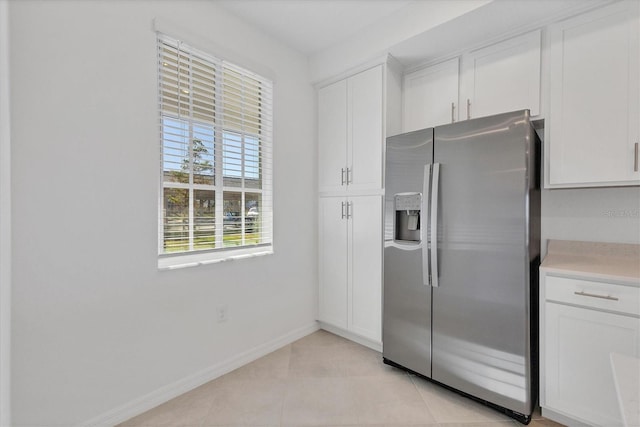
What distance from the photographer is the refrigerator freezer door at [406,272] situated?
1994mm

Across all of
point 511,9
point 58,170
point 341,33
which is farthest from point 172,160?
point 511,9

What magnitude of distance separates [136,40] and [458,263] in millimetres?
2368

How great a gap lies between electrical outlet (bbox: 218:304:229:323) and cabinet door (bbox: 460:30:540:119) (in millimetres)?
2304

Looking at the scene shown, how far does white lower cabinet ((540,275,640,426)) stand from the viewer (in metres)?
1.43

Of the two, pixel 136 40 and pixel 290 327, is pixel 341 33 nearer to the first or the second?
pixel 136 40

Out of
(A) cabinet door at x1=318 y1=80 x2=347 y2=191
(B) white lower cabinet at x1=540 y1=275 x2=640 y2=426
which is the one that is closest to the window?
(A) cabinet door at x1=318 y1=80 x2=347 y2=191

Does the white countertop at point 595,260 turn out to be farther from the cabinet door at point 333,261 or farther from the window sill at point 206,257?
the window sill at point 206,257

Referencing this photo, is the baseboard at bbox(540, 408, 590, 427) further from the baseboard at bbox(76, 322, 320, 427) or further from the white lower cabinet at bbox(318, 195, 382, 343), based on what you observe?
the baseboard at bbox(76, 322, 320, 427)

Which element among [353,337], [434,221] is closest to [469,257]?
[434,221]

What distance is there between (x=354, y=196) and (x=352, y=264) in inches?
24.2

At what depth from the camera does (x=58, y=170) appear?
1457mm

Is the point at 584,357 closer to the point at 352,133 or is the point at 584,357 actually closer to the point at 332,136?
the point at 352,133

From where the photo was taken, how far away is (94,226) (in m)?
1.57

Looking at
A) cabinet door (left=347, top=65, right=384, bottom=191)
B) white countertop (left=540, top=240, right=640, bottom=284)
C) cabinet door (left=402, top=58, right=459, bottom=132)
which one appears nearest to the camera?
white countertop (left=540, top=240, right=640, bottom=284)
